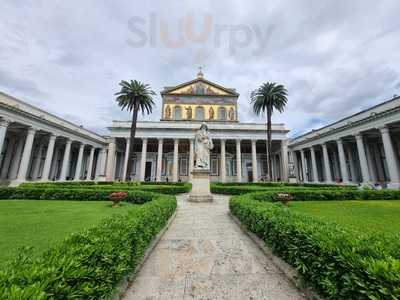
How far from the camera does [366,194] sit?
1271 centimetres

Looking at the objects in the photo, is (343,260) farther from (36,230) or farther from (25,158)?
(25,158)

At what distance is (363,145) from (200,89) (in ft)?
96.4

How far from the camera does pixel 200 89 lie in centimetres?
3903

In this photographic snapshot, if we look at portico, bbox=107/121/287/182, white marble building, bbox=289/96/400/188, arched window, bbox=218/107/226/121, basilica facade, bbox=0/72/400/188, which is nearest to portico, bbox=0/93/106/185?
basilica facade, bbox=0/72/400/188

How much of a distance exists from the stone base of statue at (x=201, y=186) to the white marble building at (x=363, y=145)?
20888mm

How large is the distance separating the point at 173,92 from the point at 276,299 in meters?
39.7

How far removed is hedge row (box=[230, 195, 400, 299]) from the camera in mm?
1704

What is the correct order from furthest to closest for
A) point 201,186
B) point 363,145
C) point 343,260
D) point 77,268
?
point 363,145 < point 201,186 < point 343,260 < point 77,268

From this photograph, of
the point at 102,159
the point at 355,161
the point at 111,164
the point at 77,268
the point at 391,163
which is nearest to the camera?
the point at 77,268

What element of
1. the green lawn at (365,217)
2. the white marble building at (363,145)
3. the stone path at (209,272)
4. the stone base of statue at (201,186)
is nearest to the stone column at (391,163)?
the white marble building at (363,145)

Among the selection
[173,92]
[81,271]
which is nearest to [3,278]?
[81,271]

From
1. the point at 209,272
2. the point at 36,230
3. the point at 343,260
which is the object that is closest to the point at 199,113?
the point at 36,230

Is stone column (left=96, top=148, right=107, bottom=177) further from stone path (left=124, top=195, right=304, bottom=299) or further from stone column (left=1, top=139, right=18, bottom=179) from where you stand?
stone path (left=124, top=195, right=304, bottom=299)

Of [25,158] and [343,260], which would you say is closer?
[343,260]
